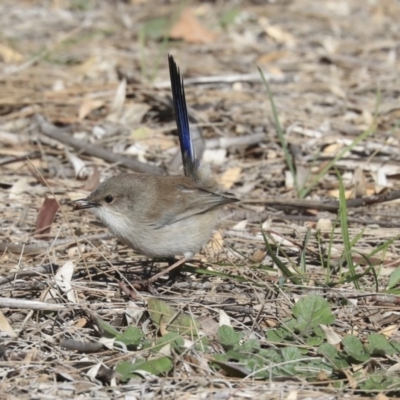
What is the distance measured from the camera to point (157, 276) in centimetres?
405

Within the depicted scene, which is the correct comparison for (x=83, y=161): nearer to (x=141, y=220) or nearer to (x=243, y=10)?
(x=141, y=220)

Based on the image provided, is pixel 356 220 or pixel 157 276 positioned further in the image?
pixel 356 220

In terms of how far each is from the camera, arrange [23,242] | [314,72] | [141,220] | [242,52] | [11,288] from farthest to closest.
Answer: [242,52] < [314,72] < [23,242] < [141,220] < [11,288]

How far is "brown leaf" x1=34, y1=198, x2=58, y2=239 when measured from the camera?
4.82 metres

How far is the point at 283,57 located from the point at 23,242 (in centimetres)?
421

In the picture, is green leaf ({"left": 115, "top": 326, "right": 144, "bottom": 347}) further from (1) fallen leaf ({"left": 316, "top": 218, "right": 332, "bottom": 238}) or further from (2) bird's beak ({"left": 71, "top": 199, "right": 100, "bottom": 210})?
(1) fallen leaf ({"left": 316, "top": 218, "right": 332, "bottom": 238})

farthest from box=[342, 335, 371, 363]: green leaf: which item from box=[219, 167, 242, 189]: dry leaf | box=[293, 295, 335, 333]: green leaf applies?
box=[219, 167, 242, 189]: dry leaf

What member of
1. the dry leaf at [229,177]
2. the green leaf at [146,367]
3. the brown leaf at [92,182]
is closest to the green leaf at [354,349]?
the green leaf at [146,367]

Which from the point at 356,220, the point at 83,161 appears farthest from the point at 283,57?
the point at 356,220

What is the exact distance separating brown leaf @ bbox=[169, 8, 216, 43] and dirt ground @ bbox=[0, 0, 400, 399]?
0.07 feet

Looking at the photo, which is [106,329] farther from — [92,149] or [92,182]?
[92,149]

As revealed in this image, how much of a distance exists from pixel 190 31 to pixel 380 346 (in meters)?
5.60

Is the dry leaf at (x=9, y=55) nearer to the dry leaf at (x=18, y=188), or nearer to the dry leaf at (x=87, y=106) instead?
the dry leaf at (x=87, y=106)

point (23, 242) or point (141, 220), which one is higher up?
point (141, 220)
